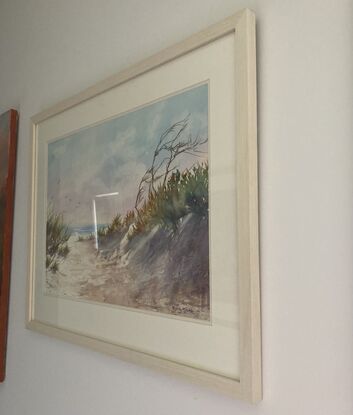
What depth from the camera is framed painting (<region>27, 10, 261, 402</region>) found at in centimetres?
64

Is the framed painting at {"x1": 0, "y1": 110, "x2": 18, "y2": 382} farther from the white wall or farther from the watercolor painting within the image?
the white wall

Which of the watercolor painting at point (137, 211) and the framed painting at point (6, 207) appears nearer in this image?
the watercolor painting at point (137, 211)

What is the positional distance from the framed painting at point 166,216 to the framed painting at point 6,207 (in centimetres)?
21

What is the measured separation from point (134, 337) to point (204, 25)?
598 mm

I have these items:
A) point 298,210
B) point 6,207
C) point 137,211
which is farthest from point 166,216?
point 6,207

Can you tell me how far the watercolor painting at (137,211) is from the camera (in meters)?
0.72

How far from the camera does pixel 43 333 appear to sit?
1067 millimetres

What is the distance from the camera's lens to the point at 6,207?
50.3 inches

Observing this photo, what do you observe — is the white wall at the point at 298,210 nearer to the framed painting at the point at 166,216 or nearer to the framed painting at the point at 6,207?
the framed painting at the point at 166,216

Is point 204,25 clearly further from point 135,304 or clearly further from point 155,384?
point 155,384

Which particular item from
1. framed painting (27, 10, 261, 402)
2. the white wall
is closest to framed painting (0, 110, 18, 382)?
framed painting (27, 10, 261, 402)

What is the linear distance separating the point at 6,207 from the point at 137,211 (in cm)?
63

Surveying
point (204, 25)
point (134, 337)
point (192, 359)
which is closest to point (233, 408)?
point (192, 359)

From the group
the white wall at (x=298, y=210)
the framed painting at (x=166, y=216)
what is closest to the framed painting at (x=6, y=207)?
the framed painting at (x=166, y=216)
